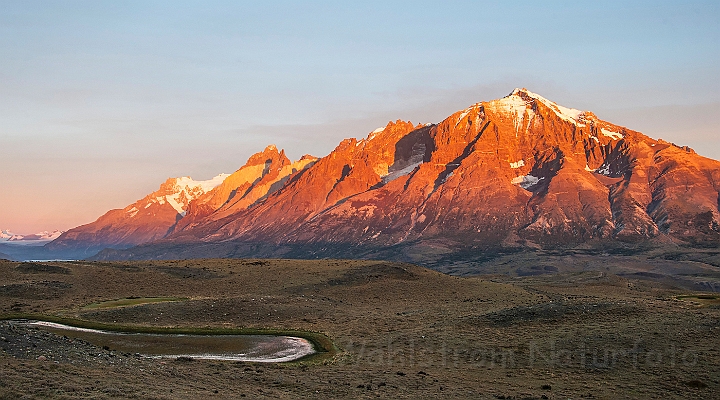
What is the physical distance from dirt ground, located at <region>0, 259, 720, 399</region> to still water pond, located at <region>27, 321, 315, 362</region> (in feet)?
12.3

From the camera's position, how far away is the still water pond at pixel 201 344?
48250 mm

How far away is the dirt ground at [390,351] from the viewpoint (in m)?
34.5

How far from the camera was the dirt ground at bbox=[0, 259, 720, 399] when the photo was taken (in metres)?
34.5

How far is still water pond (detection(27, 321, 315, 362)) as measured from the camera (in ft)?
158

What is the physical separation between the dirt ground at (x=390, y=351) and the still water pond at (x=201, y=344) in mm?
3750

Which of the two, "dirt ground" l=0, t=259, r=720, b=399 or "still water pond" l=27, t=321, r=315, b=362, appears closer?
"dirt ground" l=0, t=259, r=720, b=399

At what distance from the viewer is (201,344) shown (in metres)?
52.8

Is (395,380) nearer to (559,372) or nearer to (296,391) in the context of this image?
(296,391)

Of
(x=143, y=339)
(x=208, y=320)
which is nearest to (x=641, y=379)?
(x=143, y=339)

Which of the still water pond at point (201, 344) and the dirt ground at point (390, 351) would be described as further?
the still water pond at point (201, 344)

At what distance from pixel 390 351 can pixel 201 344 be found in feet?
47.3

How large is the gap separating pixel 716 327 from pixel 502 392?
23877mm

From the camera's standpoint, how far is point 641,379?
40781 millimetres

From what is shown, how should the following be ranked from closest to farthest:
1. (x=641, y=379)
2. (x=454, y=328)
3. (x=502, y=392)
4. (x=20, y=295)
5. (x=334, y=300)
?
(x=502, y=392)
(x=641, y=379)
(x=454, y=328)
(x=20, y=295)
(x=334, y=300)
